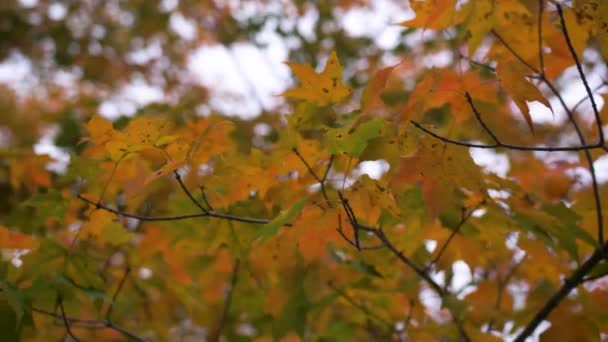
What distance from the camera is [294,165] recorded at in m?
0.96

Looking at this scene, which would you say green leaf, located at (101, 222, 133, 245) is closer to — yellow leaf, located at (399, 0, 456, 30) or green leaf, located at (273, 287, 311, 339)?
green leaf, located at (273, 287, 311, 339)

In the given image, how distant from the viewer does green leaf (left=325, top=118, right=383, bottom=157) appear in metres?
Result: 0.70

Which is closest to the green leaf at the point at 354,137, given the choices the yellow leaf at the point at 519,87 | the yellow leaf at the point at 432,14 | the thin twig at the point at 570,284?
the yellow leaf at the point at 519,87

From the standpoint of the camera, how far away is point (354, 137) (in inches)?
27.7

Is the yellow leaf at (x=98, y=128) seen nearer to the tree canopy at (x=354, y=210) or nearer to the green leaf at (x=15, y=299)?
the tree canopy at (x=354, y=210)

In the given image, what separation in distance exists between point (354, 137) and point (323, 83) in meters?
0.14

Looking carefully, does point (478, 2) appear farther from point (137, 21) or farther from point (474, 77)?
point (137, 21)

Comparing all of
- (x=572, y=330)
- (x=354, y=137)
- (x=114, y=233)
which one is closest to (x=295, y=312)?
(x=114, y=233)

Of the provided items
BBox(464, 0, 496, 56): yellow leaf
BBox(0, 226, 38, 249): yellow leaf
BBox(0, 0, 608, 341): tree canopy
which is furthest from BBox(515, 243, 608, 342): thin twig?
BBox(0, 226, 38, 249): yellow leaf

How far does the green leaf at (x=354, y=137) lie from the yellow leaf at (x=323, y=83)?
0.10m

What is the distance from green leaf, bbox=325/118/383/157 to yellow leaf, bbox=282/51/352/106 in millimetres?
99

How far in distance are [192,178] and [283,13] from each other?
1.85m

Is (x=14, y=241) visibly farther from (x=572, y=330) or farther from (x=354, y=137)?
(x=572, y=330)

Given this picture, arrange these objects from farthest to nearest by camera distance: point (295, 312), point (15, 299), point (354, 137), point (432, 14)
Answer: point (295, 312), point (432, 14), point (15, 299), point (354, 137)
